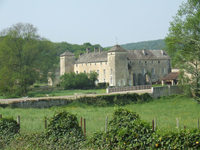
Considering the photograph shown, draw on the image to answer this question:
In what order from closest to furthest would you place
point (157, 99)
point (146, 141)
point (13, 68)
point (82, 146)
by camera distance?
point (146, 141)
point (82, 146)
point (157, 99)
point (13, 68)

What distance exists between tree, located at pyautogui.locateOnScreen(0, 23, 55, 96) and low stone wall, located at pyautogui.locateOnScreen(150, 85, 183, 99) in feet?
56.0

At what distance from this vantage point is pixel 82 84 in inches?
2074

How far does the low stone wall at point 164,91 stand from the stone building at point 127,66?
34.3 feet

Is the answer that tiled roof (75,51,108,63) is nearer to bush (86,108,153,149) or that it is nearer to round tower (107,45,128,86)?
round tower (107,45,128,86)

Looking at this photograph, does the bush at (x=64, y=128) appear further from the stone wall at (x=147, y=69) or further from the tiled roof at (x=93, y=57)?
the tiled roof at (x=93, y=57)

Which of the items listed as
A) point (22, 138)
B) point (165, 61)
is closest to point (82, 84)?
point (165, 61)

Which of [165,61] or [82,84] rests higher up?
[165,61]

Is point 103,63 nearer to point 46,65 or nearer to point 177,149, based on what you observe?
point 46,65

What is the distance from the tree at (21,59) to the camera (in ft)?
137

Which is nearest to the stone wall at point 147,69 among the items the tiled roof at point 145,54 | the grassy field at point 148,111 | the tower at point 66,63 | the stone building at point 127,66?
the stone building at point 127,66

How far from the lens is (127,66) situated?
170 ft

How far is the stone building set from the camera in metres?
50.8

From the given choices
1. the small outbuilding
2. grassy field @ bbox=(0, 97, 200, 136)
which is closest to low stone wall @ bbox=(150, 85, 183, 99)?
grassy field @ bbox=(0, 97, 200, 136)

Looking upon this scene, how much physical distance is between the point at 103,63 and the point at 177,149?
44.9 m
